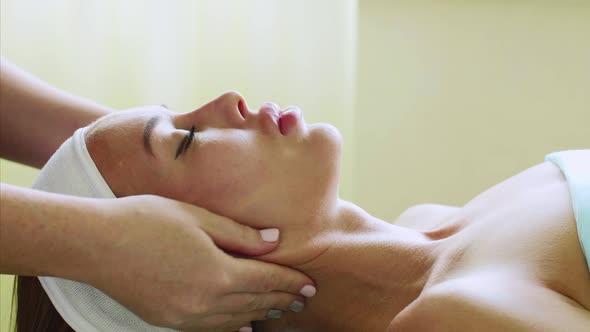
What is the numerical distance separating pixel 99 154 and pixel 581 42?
5.54ft

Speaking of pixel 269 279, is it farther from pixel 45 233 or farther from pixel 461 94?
pixel 461 94

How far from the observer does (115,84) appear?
2.14 m

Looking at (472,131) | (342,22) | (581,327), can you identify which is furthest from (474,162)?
(581,327)

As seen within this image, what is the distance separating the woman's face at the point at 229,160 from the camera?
116 cm

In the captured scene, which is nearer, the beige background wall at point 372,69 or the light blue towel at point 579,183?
the light blue towel at point 579,183

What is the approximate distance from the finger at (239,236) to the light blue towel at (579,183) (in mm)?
504

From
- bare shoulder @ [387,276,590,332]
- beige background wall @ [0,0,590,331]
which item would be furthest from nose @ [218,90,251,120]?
beige background wall @ [0,0,590,331]

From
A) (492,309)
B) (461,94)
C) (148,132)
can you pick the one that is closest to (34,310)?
(148,132)

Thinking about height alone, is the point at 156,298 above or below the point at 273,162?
below

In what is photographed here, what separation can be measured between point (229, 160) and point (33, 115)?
2.24 feet

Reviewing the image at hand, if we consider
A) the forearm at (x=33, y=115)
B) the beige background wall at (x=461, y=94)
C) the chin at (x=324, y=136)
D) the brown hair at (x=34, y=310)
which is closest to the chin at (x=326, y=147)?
the chin at (x=324, y=136)

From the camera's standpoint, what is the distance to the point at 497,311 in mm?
918

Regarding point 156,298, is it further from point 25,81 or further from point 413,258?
point 25,81

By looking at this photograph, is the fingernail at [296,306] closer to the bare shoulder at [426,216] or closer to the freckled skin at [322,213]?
the freckled skin at [322,213]
